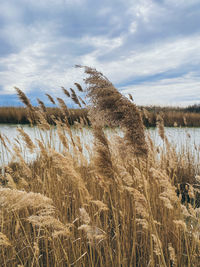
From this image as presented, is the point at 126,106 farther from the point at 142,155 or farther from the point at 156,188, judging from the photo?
the point at 156,188

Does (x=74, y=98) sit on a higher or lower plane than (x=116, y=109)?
higher

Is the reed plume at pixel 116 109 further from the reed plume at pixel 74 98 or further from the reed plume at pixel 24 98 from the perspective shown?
the reed plume at pixel 74 98

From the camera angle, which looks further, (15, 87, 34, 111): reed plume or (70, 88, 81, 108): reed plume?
(70, 88, 81, 108): reed plume

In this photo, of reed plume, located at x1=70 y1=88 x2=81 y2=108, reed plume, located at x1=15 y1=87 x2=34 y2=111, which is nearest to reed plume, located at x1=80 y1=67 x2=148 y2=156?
reed plume, located at x1=15 y1=87 x2=34 y2=111

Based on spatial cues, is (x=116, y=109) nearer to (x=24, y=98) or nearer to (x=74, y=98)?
(x=24, y=98)

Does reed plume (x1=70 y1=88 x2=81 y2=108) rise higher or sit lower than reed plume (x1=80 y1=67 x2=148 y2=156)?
higher

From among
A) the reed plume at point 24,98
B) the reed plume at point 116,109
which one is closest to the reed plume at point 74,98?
the reed plume at point 24,98

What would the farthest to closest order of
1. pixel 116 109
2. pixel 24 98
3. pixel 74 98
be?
pixel 74 98
pixel 24 98
pixel 116 109

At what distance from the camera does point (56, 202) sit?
9.34 feet

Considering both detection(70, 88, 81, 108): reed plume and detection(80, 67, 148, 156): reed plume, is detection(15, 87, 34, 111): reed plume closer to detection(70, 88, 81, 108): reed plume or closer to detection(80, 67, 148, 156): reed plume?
detection(70, 88, 81, 108): reed plume

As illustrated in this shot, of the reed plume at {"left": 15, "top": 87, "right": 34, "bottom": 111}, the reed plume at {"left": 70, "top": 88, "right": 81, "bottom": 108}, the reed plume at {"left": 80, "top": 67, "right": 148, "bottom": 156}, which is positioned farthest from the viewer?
the reed plume at {"left": 70, "top": 88, "right": 81, "bottom": 108}

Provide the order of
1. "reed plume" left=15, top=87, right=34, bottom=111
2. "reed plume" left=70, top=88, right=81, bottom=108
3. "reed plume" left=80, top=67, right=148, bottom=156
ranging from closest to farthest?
"reed plume" left=80, top=67, right=148, bottom=156 → "reed plume" left=15, top=87, right=34, bottom=111 → "reed plume" left=70, top=88, right=81, bottom=108

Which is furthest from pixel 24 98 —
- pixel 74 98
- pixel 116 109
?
pixel 116 109

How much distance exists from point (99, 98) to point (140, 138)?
370 mm
